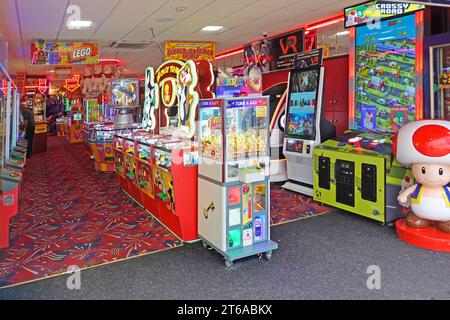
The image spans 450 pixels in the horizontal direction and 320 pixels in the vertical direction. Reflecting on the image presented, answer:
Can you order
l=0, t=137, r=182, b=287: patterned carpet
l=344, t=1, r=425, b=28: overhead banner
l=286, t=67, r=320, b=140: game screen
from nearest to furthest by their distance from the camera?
l=0, t=137, r=182, b=287: patterned carpet, l=344, t=1, r=425, b=28: overhead banner, l=286, t=67, r=320, b=140: game screen

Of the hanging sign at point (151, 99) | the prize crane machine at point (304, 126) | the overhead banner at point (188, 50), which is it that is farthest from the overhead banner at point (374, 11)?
the overhead banner at point (188, 50)

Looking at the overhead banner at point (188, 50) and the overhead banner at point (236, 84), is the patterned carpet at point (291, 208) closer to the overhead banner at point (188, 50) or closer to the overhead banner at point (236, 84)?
the overhead banner at point (236, 84)

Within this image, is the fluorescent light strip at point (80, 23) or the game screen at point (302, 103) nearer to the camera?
the game screen at point (302, 103)

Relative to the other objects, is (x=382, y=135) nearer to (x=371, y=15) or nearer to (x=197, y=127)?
(x=371, y=15)

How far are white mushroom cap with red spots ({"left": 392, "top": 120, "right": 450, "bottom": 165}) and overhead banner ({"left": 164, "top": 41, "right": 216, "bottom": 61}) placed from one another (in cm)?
562

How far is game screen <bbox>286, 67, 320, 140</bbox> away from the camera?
18.1ft

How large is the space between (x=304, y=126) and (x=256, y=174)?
8.54 ft

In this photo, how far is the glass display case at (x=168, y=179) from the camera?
3.78m

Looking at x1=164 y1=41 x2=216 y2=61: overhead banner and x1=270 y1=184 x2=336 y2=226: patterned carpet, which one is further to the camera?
x1=164 y1=41 x2=216 y2=61: overhead banner

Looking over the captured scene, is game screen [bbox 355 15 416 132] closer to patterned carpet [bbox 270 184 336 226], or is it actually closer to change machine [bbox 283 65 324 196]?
change machine [bbox 283 65 324 196]

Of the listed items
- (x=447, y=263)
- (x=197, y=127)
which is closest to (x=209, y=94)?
(x=197, y=127)

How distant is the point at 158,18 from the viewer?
20.5ft

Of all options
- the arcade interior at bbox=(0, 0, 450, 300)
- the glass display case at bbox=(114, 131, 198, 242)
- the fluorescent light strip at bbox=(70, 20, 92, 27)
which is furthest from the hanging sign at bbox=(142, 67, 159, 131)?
the fluorescent light strip at bbox=(70, 20, 92, 27)

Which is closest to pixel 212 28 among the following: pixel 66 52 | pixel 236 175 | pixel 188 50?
pixel 188 50
